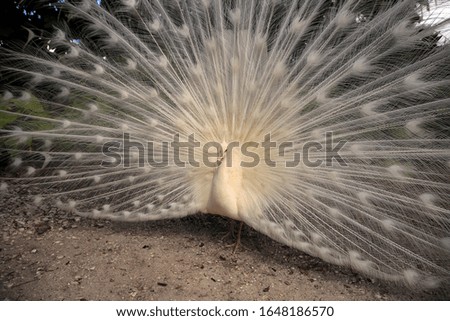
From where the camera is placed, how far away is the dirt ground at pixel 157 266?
1.98m

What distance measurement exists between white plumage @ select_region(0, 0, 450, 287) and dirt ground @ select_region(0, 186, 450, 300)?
0.17 m

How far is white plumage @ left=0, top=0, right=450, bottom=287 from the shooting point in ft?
6.51

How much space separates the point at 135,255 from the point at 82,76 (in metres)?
1.26

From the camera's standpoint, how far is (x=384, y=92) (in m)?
2.05

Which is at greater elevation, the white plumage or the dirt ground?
the white plumage

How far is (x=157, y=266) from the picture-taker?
86.0 inches

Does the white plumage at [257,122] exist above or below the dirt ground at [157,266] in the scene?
above

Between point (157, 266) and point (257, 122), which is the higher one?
point (257, 122)

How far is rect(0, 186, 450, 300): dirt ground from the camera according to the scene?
6.50 feet

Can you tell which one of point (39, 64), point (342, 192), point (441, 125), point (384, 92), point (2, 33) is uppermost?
point (2, 33)

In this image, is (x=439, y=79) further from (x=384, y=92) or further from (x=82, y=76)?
(x=82, y=76)

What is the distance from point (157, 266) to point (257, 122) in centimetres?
105

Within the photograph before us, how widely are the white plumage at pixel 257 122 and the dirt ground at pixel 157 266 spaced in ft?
0.56

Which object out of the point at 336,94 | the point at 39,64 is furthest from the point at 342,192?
the point at 39,64
